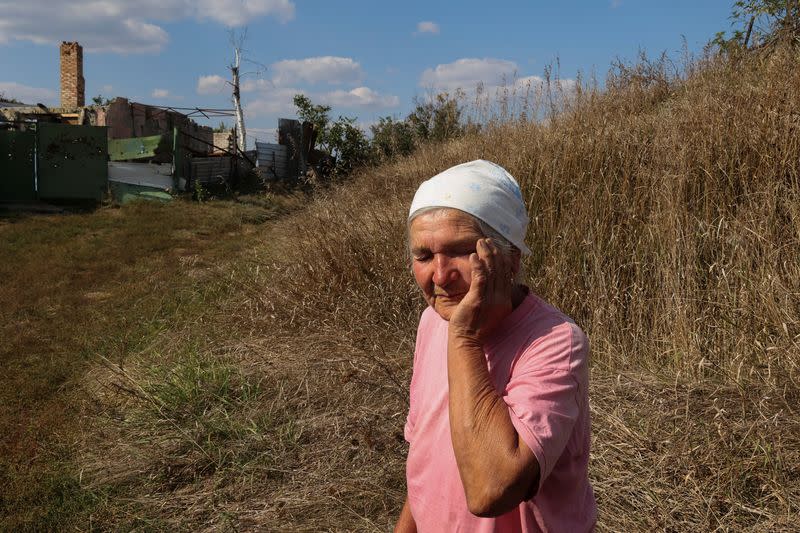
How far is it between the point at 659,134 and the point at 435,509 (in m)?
4.25

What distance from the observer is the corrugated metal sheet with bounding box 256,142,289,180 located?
723 inches

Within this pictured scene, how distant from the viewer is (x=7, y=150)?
13297 millimetres

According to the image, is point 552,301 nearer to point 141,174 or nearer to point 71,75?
point 141,174

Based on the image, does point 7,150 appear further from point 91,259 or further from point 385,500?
point 385,500

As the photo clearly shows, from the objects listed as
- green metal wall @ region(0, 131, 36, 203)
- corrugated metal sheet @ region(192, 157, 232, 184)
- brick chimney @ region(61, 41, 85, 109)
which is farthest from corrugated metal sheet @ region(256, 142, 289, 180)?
brick chimney @ region(61, 41, 85, 109)

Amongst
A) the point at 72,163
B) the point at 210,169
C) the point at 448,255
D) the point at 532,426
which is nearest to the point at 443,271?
the point at 448,255

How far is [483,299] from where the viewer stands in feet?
4.01

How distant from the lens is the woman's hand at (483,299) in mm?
1211

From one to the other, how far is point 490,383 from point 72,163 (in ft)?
47.6

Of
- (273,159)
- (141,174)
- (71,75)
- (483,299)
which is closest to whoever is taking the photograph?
(483,299)

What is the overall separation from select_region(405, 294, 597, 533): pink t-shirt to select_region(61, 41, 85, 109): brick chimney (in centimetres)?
2365

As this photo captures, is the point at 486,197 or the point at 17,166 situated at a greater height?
the point at 486,197

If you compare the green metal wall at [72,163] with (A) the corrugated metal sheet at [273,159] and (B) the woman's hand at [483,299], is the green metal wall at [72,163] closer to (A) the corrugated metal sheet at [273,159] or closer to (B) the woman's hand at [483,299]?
(A) the corrugated metal sheet at [273,159]

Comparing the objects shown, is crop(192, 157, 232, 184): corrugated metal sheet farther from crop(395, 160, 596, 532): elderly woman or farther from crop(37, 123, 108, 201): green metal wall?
crop(395, 160, 596, 532): elderly woman
